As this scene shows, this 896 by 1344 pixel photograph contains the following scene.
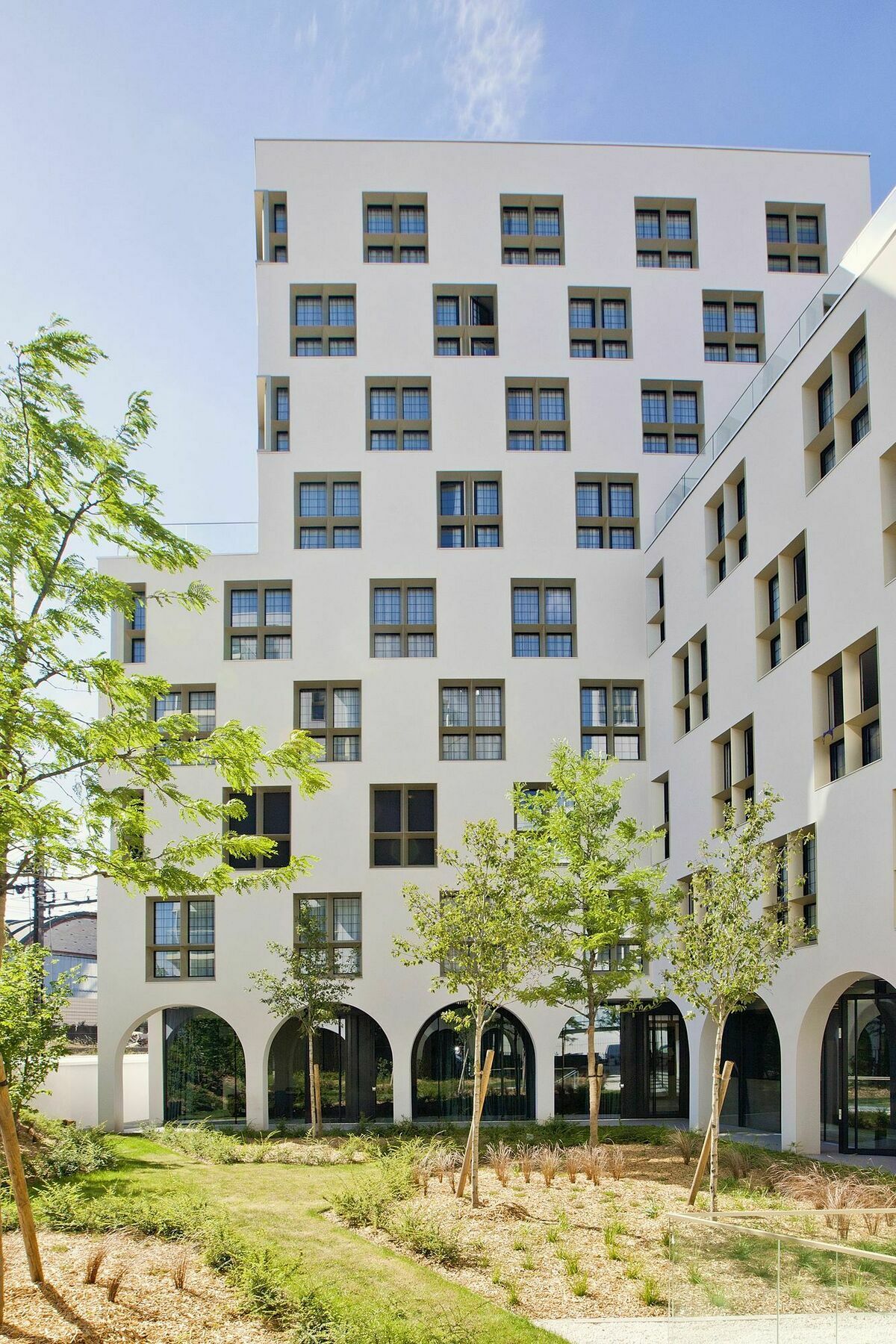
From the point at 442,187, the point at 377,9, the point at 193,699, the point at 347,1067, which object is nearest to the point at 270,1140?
the point at 347,1067

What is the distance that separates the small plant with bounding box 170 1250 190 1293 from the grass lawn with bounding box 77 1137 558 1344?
1228mm

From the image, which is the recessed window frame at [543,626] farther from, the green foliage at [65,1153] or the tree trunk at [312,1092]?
the green foliage at [65,1153]

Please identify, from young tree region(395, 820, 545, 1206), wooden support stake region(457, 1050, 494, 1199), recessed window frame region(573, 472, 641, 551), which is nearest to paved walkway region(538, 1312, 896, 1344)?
wooden support stake region(457, 1050, 494, 1199)

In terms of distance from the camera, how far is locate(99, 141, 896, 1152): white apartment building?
3036 centimetres

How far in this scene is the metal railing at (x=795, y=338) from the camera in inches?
718

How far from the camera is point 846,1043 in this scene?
73.3ft

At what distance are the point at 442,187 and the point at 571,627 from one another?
12.1 m

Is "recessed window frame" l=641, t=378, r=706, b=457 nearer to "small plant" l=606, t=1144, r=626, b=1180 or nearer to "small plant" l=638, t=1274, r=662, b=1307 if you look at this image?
"small plant" l=606, t=1144, r=626, b=1180

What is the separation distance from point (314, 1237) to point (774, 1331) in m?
8.16

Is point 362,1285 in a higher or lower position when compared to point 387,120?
lower

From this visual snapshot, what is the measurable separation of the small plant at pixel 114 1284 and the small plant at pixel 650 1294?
16.6 feet

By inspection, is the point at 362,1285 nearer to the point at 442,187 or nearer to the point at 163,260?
the point at 163,260

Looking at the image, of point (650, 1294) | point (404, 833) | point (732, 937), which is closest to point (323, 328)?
point (404, 833)

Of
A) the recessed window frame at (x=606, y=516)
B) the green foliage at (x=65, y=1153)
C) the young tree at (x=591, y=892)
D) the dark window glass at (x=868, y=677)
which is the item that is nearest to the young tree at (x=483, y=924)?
the young tree at (x=591, y=892)
